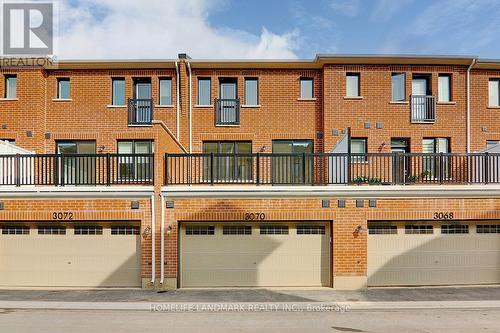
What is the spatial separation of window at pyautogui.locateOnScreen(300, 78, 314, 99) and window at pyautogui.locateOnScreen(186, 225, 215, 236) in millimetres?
8044

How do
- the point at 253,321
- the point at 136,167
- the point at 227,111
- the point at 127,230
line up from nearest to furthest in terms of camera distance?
1. the point at 253,321
2. the point at 127,230
3. the point at 136,167
4. the point at 227,111

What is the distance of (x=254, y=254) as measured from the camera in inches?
450

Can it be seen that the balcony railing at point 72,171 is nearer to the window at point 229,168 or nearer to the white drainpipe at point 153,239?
the white drainpipe at point 153,239

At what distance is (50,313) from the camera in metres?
9.05

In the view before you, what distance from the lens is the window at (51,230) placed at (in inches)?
453

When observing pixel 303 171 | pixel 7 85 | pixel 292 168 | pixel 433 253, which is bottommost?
pixel 433 253

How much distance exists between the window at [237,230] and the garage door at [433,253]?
154 inches

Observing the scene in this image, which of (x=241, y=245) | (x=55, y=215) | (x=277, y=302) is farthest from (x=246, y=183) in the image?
(x=55, y=215)

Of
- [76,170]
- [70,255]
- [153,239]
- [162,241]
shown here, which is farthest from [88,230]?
[162,241]

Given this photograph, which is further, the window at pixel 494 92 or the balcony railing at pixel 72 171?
the window at pixel 494 92

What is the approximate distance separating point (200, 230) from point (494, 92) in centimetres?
1487

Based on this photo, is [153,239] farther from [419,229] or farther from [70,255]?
[419,229]

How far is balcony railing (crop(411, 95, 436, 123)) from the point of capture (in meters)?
16.2

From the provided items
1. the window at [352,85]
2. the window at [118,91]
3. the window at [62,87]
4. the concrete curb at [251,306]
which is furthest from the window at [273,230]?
the window at [62,87]
